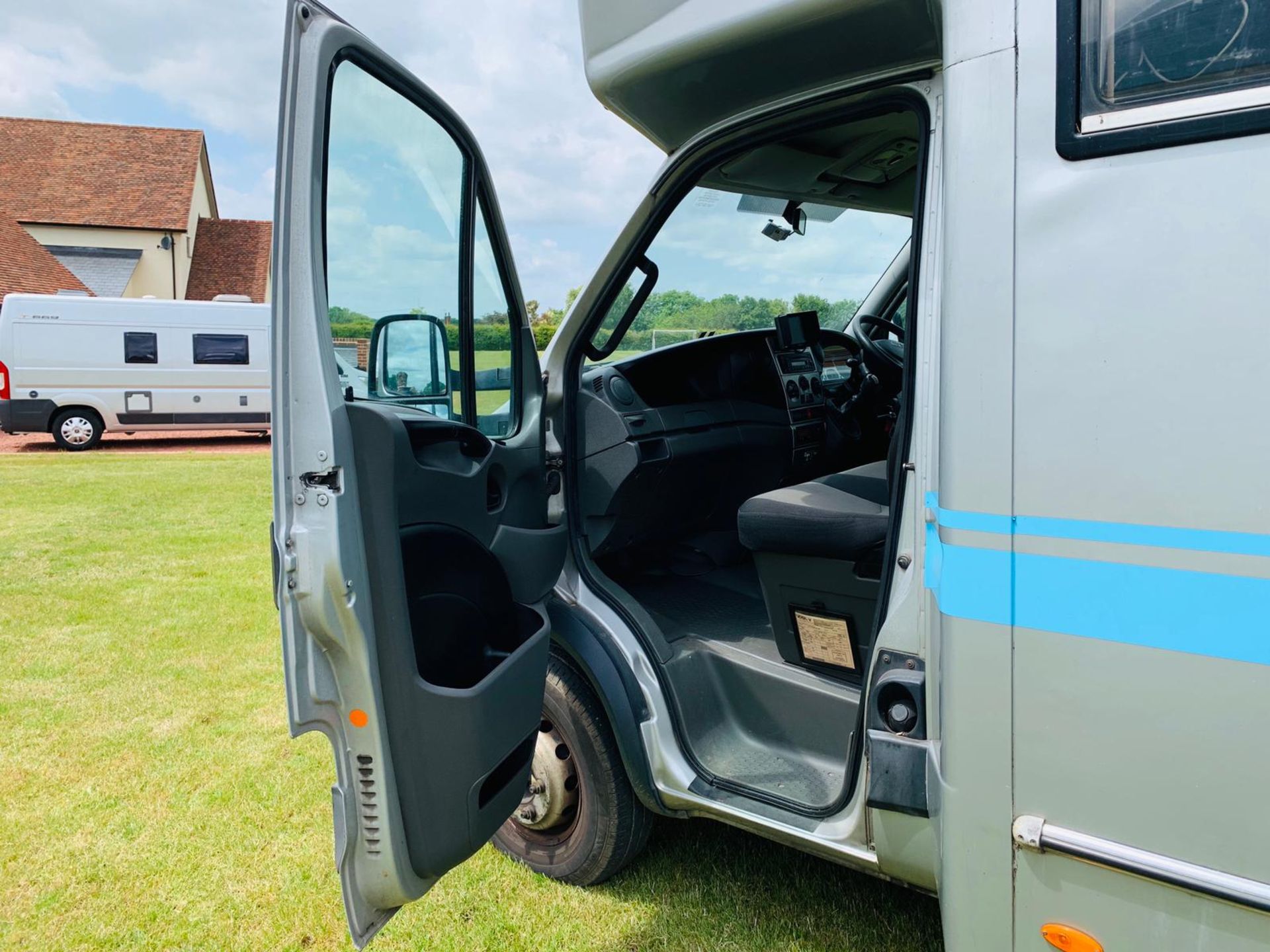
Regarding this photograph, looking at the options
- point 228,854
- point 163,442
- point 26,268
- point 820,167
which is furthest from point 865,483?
point 26,268

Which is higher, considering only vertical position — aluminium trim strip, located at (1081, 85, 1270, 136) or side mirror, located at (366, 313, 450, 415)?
aluminium trim strip, located at (1081, 85, 1270, 136)

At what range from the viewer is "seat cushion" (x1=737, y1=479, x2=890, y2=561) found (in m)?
2.24

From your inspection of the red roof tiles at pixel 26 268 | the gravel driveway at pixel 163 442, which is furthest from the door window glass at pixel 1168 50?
the red roof tiles at pixel 26 268

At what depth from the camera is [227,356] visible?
1504cm

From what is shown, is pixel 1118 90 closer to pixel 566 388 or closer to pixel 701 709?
pixel 566 388

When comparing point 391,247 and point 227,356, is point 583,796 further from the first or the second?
point 227,356

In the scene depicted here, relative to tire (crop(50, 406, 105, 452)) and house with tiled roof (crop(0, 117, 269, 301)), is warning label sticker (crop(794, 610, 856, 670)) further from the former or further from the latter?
house with tiled roof (crop(0, 117, 269, 301))

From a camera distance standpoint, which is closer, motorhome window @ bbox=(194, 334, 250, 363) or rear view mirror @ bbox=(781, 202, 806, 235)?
rear view mirror @ bbox=(781, 202, 806, 235)

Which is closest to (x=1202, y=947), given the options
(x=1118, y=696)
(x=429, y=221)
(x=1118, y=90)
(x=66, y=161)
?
(x=1118, y=696)

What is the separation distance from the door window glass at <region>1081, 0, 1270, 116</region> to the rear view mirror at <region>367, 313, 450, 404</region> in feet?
4.59

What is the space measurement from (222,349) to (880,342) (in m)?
13.8

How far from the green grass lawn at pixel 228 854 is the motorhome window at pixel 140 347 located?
34.9ft

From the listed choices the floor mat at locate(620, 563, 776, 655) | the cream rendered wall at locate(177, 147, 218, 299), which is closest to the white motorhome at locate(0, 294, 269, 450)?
the floor mat at locate(620, 563, 776, 655)

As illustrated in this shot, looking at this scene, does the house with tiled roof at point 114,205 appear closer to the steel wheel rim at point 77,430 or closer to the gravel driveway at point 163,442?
the gravel driveway at point 163,442
